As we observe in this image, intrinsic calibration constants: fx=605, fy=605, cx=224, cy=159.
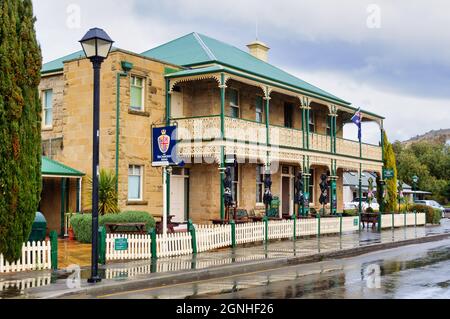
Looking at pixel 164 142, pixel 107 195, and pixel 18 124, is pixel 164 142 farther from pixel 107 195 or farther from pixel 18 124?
pixel 107 195

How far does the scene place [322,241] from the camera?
2173cm

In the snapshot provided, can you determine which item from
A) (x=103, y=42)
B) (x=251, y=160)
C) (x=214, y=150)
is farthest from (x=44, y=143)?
(x=103, y=42)

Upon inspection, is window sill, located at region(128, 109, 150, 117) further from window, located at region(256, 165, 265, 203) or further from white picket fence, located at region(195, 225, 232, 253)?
window, located at region(256, 165, 265, 203)

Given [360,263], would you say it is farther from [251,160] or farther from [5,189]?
[251,160]

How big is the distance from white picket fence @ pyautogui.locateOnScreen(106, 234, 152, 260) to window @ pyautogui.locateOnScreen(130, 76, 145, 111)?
8110 mm

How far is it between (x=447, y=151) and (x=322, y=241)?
241 feet

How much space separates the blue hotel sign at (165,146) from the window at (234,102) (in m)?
9.55

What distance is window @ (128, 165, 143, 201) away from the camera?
73.9ft

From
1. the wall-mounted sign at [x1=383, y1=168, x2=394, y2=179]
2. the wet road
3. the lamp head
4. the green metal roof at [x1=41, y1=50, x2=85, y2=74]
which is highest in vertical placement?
the green metal roof at [x1=41, y1=50, x2=85, y2=74]

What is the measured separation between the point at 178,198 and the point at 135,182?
9.07ft

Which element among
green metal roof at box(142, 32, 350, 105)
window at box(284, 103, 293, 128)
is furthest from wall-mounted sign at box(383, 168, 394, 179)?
green metal roof at box(142, 32, 350, 105)

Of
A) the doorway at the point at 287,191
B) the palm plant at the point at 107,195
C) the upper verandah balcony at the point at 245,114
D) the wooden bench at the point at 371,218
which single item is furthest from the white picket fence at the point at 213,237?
the doorway at the point at 287,191

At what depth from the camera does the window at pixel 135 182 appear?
22.5 m

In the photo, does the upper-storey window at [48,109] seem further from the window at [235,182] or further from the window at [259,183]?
the window at [259,183]
